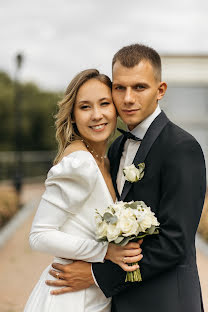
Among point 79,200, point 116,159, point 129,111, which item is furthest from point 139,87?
point 79,200

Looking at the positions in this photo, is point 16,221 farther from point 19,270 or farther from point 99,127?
point 99,127

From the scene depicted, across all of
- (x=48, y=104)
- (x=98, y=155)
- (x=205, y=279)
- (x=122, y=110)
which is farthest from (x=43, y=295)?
(x=48, y=104)

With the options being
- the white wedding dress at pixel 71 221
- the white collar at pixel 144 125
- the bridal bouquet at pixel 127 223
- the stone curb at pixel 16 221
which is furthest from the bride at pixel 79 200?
the stone curb at pixel 16 221

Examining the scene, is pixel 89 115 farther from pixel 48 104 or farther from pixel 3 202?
pixel 48 104

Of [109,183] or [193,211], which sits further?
[109,183]

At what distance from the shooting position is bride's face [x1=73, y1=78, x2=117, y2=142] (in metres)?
2.55

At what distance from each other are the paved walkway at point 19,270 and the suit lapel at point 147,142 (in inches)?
145

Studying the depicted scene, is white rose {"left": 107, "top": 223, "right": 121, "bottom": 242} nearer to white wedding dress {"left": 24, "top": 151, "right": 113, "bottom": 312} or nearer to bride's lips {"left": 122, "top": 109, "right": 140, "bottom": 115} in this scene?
white wedding dress {"left": 24, "top": 151, "right": 113, "bottom": 312}

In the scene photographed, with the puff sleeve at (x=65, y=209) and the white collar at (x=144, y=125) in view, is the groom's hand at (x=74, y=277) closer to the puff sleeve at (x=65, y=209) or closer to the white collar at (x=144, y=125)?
the puff sleeve at (x=65, y=209)

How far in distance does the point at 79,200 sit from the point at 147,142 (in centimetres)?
50

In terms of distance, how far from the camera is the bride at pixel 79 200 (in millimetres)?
2256

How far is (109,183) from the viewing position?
8.62 feet

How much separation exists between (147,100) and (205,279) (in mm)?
4908

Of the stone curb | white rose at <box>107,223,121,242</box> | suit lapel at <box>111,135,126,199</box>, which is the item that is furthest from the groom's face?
the stone curb
